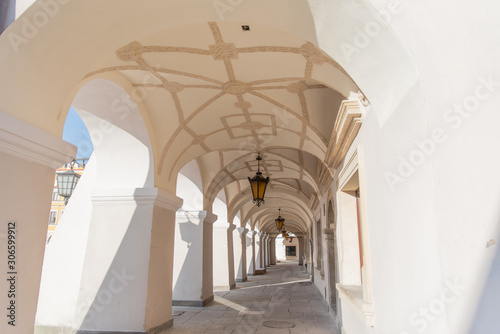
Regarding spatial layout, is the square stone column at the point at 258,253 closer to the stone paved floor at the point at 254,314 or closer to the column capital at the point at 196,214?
the stone paved floor at the point at 254,314

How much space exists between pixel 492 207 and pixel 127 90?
565cm

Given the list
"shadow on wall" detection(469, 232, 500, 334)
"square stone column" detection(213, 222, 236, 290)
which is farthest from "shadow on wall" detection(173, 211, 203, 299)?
"shadow on wall" detection(469, 232, 500, 334)

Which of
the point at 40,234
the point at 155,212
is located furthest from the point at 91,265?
the point at 40,234

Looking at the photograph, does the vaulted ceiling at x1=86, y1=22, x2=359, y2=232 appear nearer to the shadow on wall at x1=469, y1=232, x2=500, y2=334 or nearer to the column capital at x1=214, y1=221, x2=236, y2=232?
the shadow on wall at x1=469, y1=232, x2=500, y2=334

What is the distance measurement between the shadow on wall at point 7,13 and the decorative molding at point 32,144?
27.4 inches

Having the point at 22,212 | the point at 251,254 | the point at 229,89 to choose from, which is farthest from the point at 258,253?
the point at 22,212

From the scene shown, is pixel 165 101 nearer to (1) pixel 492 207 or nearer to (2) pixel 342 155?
(2) pixel 342 155

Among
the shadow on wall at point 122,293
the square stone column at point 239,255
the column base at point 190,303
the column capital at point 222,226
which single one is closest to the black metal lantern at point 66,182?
the shadow on wall at point 122,293

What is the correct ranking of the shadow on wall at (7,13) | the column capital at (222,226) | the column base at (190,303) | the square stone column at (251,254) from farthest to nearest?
the square stone column at (251,254) → the column capital at (222,226) → the column base at (190,303) → the shadow on wall at (7,13)

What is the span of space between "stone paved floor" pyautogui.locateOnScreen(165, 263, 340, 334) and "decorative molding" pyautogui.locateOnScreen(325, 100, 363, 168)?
3.84 m

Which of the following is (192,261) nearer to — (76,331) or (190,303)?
(190,303)

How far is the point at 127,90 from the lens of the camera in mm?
6125

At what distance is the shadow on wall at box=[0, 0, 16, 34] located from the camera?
2764mm

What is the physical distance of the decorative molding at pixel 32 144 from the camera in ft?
9.37
